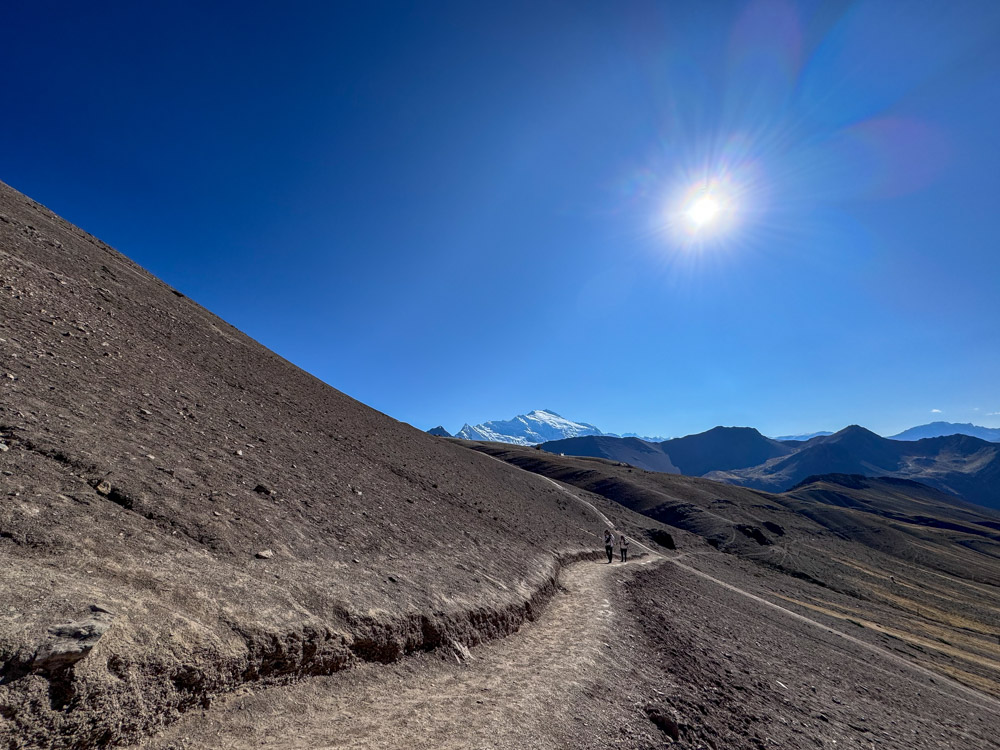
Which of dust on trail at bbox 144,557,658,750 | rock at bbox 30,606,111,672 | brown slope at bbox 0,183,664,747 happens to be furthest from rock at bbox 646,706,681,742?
rock at bbox 30,606,111,672

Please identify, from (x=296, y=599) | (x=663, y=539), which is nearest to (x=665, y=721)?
(x=296, y=599)

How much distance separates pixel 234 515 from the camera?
11.0 metres

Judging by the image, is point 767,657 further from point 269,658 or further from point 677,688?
point 269,658

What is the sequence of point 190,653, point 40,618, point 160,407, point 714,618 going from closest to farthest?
point 40,618, point 190,653, point 160,407, point 714,618

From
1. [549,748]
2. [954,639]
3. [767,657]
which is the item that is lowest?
[954,639]

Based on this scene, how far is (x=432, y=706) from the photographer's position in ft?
26.9

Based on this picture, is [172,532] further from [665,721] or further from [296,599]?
[665,721]

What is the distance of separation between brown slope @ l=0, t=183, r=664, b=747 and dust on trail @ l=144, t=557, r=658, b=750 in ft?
1.38

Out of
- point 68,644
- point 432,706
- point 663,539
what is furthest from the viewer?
point 663,539

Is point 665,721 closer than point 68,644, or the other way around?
point 68,644

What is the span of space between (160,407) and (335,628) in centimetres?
1102

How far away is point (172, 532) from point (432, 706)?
6661 millimetres

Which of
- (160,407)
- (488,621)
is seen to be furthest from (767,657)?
(160,407)

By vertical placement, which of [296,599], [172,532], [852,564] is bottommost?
[852,564]
